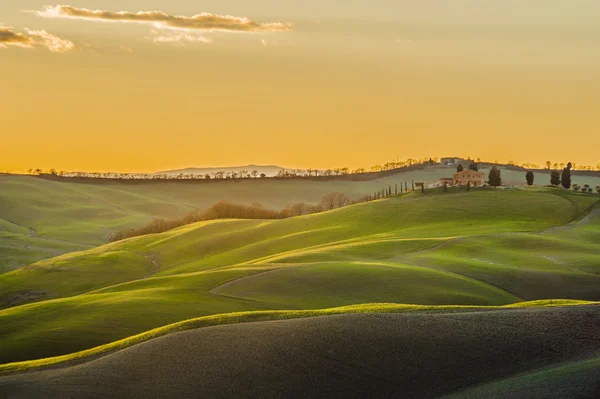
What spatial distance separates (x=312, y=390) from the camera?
32.1m

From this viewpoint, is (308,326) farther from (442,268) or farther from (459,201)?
(459,201)

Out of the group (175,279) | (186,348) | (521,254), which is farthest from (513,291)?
(186,348)

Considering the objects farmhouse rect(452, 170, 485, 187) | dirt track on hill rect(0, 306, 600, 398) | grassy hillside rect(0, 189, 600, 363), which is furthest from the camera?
farmhouse rect(452, 170, 485, 187)

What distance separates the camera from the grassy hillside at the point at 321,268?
58281mm

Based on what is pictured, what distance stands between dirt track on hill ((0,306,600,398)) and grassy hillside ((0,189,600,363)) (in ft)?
51.2

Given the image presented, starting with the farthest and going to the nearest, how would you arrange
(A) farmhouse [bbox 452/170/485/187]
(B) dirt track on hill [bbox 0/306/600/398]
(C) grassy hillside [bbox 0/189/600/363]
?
1. (A) farmhouse [bbox 452/170/485/187]
2. (C) grassy hillside [bbox 0/189/600/363]
3. (B) dirt track on hill [bbox 0/306/600/398]

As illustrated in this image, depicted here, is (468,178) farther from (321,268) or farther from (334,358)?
(334,358)

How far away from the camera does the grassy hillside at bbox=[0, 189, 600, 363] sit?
5828 cm

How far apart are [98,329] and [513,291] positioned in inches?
1409

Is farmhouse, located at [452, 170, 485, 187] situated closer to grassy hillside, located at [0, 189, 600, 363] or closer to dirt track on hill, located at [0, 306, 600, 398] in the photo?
grassy hillside, located at [0, 189, 600, 363]

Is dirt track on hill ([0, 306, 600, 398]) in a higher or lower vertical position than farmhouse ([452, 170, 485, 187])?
lower

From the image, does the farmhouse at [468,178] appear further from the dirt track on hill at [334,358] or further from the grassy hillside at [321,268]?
the dirt track on hill at [334,358]

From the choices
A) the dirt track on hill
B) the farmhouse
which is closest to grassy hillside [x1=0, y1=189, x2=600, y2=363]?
the dirt track on hill

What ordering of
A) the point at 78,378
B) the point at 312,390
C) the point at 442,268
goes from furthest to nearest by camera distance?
1. the point at 442,268
2. the point at 78,378
3. the point at 312,390
